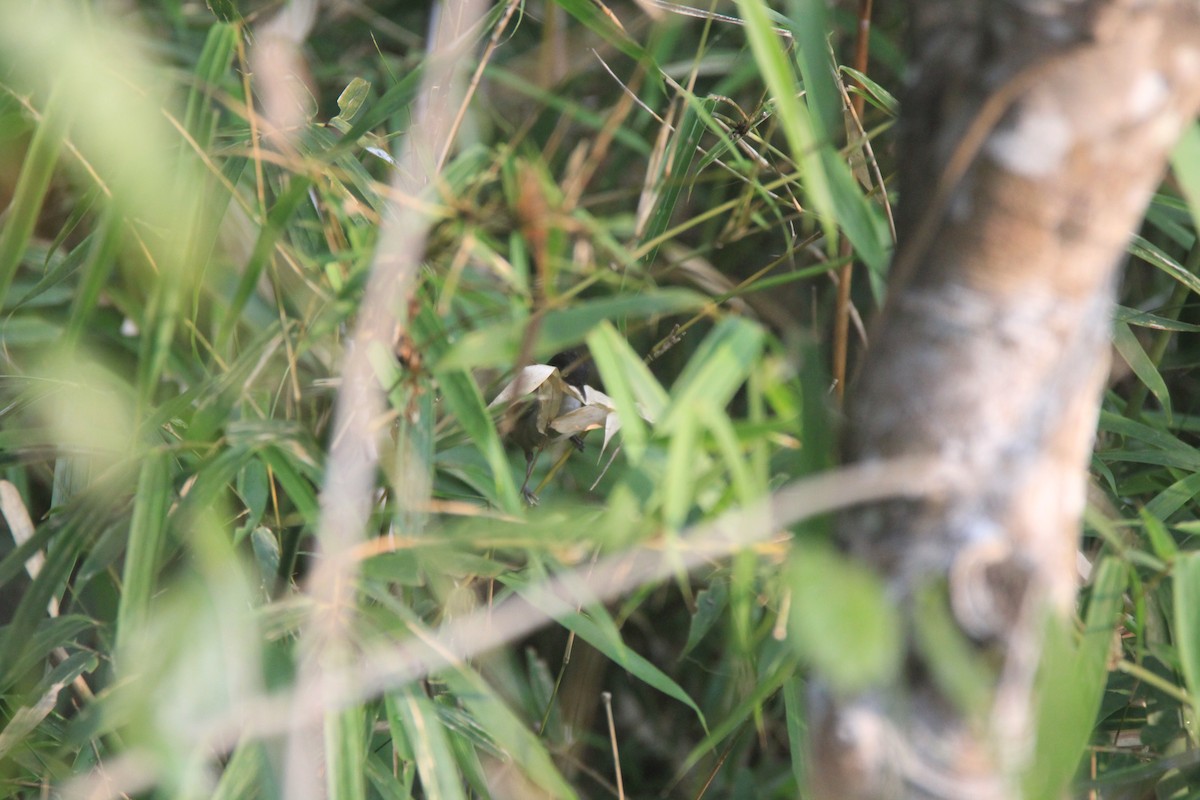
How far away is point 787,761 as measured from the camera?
880mm

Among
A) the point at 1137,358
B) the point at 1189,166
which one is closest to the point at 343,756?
the point at 1189,166

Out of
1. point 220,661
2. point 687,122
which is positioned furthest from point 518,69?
point 220,661

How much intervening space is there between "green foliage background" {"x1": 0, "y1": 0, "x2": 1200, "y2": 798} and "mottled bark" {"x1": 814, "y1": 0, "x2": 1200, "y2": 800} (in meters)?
0.02

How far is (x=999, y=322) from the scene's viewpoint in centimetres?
29

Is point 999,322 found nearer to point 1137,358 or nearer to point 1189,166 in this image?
point 1189,166

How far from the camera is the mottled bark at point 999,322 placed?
27 cm

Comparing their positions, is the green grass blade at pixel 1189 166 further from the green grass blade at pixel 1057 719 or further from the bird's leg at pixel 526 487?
the bird's leg at pixel 526 487

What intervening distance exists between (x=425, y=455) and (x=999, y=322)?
0.25 m

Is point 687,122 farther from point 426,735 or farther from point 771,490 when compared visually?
point 426,735

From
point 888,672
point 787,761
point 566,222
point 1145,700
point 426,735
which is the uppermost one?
point 566,222

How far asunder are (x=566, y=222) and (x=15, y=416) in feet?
1.50

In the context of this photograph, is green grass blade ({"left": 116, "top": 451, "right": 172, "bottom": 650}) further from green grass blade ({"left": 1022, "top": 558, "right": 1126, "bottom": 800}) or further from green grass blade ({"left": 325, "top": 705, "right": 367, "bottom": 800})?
green grass blade ({"left": 1022, "top": 558, "right": 1126, "bottom": 800})

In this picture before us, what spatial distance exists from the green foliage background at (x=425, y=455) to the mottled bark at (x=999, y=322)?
0.06ft

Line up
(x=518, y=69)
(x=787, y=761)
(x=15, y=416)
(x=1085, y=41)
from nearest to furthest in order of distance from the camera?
(x=1085, y=41)
(x=15, y=416)
(x=787, y=761)
(x=518, y=69)
